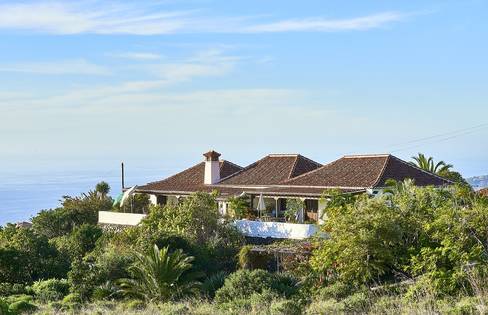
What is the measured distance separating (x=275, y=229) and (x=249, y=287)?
12633 mm

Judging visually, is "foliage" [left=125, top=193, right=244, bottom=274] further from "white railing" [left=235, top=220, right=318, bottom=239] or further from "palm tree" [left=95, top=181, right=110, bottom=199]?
"palm tree" [left=95, top=181, right=110, bottom=199]

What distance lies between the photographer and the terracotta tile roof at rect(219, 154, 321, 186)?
45.8m

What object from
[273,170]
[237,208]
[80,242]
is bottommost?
[80,242]

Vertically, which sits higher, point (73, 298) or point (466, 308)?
point (466, 308)

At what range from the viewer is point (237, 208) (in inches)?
1548

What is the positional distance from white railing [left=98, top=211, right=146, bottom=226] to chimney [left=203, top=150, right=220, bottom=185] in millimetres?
6846

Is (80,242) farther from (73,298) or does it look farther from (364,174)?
(364,174)

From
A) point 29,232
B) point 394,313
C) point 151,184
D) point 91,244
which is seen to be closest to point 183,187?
point 151,184

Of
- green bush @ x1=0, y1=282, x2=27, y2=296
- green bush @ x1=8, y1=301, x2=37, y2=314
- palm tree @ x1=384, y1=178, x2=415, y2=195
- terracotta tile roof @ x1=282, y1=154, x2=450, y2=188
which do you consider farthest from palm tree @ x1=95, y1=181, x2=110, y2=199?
green bush @ x1=8, y1=301, x2=37, y2=314

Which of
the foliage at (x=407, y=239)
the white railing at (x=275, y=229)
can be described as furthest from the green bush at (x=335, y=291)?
the white railing at (x=275, y=229)

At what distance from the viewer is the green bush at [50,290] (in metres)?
26.2

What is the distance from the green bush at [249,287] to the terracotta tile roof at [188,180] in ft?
79.4

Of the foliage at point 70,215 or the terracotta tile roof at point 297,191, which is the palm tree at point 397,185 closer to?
the terracotta tile roof at point 297,191

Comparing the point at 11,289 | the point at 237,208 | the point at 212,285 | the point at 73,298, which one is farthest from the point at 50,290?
the point at 237,208
